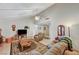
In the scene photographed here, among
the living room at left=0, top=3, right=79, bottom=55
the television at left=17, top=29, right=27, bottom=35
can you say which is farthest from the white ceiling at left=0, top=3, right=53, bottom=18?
the television at left=17, top=29, right=27, bottom=35

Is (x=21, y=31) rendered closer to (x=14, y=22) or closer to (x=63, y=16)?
(x=14, y=22)

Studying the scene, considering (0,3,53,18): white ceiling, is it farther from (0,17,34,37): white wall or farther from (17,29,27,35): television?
(17,29,27,35): television

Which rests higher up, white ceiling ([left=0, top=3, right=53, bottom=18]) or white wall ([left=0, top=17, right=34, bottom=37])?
white ceiling ([left=0, top=3, right=53, bottom=18])

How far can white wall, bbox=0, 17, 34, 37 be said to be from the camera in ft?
4.66

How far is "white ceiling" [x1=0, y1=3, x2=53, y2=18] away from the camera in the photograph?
1.44m

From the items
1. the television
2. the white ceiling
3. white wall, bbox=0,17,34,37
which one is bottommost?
the television

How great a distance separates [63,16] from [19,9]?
1.45ft

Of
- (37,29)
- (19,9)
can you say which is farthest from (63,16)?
(19,9)

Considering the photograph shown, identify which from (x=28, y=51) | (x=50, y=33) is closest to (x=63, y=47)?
(x=50, y=33)

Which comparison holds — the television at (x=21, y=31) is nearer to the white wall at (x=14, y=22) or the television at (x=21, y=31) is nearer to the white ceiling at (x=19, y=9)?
the white wall at (x=14, y=22)

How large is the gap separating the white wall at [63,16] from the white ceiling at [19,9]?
0.19 feet

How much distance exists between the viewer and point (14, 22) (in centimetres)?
143

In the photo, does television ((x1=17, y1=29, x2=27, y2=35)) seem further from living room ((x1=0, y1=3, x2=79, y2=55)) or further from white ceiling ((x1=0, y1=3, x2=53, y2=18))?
white ceiling ((x1=0, y1=3, x2=53, y2=18))

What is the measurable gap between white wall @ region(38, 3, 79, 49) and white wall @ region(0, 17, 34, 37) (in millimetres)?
145
